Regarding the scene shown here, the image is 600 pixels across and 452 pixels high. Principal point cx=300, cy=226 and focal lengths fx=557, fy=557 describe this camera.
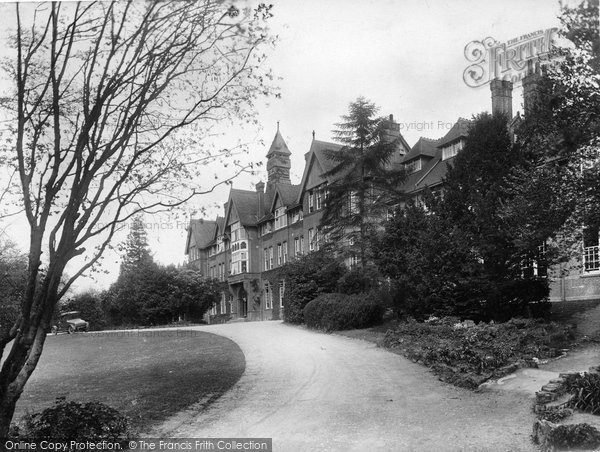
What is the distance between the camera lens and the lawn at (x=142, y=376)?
40.8 ft

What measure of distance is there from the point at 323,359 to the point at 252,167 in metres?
9.18

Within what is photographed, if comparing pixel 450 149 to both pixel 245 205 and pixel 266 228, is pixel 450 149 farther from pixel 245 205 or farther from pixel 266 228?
pixel 245 205

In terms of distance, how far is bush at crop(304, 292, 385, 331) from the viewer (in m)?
24.5

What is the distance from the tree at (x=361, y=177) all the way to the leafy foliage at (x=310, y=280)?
207cm

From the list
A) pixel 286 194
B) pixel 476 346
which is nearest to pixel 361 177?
pixel 476 346

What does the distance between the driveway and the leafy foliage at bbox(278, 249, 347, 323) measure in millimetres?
14270

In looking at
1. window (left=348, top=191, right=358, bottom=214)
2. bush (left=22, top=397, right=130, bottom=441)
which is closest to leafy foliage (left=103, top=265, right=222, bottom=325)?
window (left=348, top=191, right=358, bottom=214)

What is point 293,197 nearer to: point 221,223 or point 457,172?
point 221,223

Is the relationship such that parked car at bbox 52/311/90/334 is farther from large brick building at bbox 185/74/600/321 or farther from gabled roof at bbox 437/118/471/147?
gabled roof at bbox 437/118/471/147

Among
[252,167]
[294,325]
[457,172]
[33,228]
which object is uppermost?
[457,172]

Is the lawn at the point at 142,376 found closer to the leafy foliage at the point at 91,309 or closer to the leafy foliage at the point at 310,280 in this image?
the leafy foliage at the point at 310,280

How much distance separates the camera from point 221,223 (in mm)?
64938

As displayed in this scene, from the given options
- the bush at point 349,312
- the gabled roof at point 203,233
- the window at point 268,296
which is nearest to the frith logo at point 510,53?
the bush at point 349,312

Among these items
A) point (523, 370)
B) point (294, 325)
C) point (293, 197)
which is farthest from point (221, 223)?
point (523, 370)
